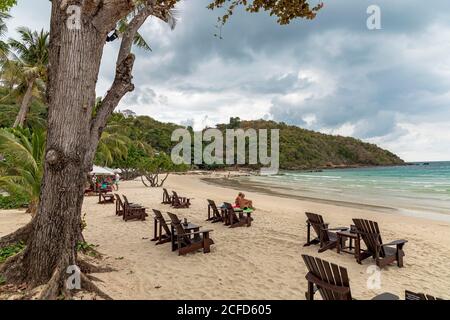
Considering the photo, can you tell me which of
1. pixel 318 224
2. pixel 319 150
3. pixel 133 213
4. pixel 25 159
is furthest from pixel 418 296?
pixel 319 150

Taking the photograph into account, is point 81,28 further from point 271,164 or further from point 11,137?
point 271,164

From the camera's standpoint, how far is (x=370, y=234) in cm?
587

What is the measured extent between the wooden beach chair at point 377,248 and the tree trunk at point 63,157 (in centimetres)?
538

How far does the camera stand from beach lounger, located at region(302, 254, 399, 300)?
3.18m

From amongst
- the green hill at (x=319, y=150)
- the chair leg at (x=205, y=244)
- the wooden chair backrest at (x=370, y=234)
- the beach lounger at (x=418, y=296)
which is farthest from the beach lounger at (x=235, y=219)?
the green hill at (x=319, y=150)

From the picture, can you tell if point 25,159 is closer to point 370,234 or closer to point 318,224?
point 318,224

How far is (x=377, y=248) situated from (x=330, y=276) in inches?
115

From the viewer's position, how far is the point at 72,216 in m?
4.07

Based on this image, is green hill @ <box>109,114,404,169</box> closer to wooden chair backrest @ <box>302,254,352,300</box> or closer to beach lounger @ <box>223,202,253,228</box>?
beach lounger @ <box>223,202,253,228</box>

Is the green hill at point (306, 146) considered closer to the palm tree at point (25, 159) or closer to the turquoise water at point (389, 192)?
the turquoise water at point (389, 192)

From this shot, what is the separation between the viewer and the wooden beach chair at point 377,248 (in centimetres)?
570

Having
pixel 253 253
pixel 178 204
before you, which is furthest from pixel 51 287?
pixel 178 204

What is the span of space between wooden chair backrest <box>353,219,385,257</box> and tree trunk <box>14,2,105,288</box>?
5.38m
